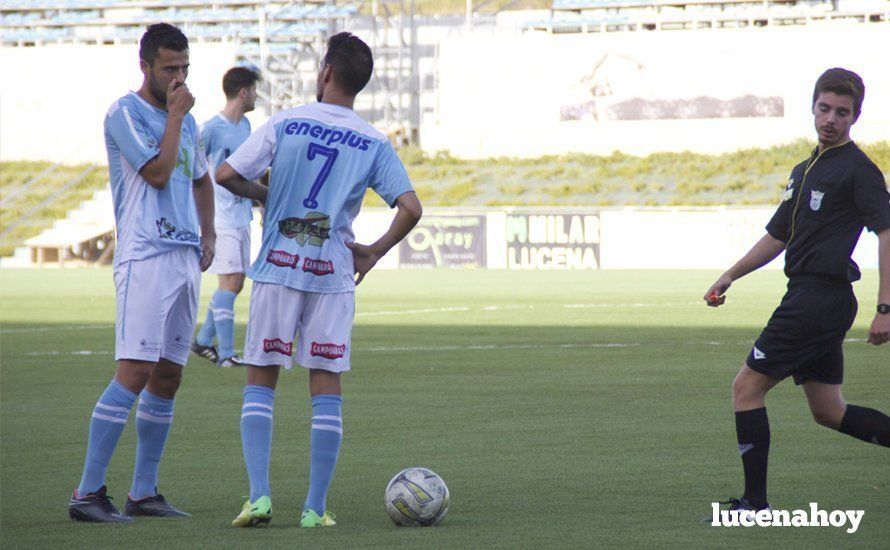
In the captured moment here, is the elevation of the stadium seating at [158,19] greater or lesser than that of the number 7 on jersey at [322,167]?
greater

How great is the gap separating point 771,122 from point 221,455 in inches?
1764

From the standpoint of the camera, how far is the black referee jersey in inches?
215

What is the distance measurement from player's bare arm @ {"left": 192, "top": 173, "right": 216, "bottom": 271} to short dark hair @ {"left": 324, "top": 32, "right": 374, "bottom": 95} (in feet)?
3.52

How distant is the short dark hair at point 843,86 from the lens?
217 inches

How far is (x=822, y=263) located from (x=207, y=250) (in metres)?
2.67

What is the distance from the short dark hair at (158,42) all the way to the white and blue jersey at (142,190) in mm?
184

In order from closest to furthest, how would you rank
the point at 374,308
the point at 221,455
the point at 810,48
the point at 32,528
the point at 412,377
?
the point at 32,528 < the point at 221,455 < the point at 412,377 < the point at 374,308 < the point at 810,48

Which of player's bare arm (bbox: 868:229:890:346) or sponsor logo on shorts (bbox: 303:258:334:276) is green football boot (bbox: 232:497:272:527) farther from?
player's bare arm (bbox: 868:229:890:346)

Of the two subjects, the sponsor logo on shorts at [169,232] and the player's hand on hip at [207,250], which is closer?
the sponsor logo on shorts at [169,232]

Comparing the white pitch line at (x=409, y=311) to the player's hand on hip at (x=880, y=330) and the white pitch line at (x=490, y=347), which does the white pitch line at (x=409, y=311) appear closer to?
the white pitch line at (x=490, y=347)

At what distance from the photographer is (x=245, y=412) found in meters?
5.59

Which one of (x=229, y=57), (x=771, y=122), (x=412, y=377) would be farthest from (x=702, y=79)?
(x=412, y=377)

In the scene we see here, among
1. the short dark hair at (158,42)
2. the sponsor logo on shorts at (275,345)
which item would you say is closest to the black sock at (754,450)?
the sponsor logo on shorts at (275,345)

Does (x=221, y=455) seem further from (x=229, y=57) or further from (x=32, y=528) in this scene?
(x=229, y=57)
